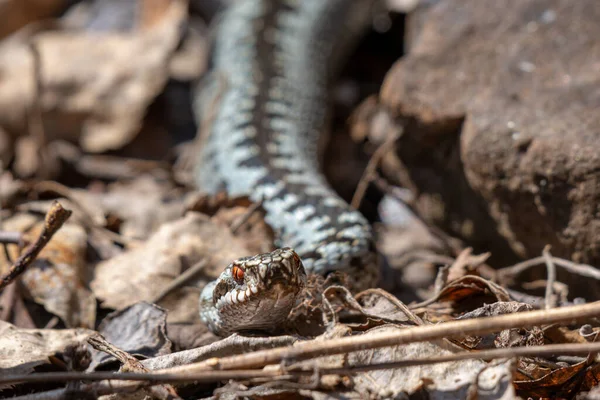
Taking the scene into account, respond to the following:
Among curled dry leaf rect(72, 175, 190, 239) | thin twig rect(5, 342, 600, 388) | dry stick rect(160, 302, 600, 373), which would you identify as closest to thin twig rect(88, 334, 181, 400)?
thin twig rect(5, 342, 600, 388)

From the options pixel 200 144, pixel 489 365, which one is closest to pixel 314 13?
pixel 200 144

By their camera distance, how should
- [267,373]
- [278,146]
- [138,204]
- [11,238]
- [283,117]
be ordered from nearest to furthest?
[267,373]
[11,238]
[138,204]
[278,146]
[283,117]

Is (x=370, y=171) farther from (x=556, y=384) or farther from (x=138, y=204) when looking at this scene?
(x=556, y=384)

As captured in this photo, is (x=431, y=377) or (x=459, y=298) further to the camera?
(x=459, y=298)

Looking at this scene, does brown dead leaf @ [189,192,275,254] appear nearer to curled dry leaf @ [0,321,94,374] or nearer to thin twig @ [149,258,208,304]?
thin twig @ [149,258,208,304]

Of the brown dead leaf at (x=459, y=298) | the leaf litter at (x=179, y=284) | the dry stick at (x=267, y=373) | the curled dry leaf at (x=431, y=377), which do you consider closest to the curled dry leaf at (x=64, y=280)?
the leaf litter at (x=179, y=284)

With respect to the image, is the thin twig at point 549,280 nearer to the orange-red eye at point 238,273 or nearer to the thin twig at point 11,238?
the orange-red eye at point 238,273

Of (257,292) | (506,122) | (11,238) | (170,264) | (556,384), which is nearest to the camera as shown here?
(556,384)

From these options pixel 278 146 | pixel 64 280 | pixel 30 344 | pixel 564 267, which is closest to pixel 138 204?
pixel 278 146
